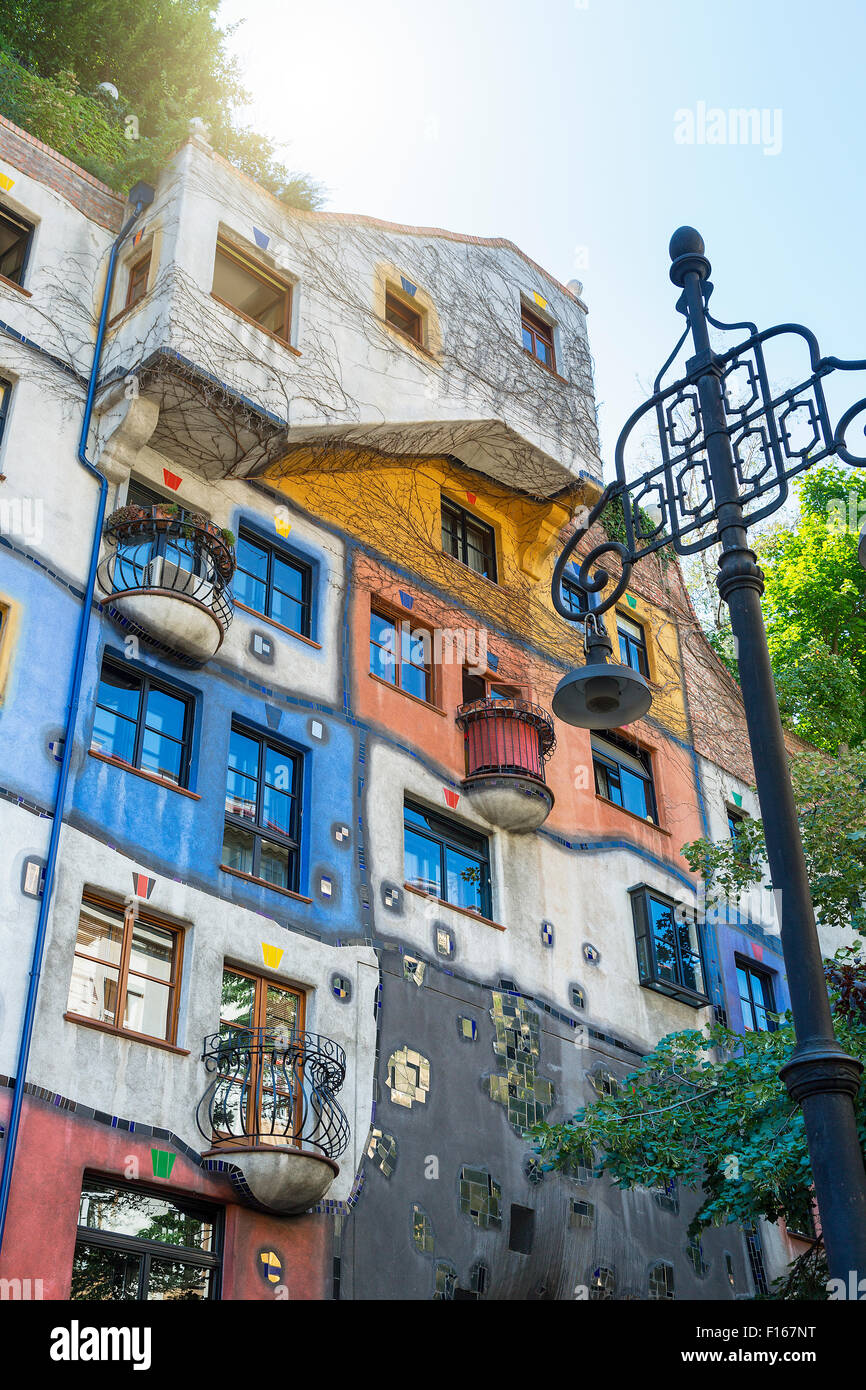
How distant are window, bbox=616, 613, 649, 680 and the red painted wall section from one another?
11739mm

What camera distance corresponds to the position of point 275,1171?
11.4 meters

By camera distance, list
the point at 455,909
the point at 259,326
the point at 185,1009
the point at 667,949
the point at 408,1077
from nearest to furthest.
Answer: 1. the point at 185,1009
2. the point at 408,1077
3. the point at 455,909
4. the point at 259,326
5. the point at 667,949

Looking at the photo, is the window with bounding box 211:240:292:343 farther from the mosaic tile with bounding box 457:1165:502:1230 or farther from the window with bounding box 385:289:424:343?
the mosaic tile with bounding box 457:1165:502:1230

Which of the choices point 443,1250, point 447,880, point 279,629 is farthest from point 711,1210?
point 279,629

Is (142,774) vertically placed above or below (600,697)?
above

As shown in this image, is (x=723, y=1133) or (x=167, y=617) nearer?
(x=723, y=1133)

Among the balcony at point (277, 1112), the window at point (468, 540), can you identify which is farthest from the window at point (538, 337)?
the balcony at point (277, 1112)

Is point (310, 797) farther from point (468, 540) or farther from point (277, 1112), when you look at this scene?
point (468, 540)

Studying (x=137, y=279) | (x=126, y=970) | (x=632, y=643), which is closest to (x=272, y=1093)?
(x=126, y=970)

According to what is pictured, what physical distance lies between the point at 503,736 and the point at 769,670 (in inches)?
396

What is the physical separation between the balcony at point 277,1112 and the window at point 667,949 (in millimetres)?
5958

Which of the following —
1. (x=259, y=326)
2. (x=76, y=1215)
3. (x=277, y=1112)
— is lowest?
(x=76, y=1215)

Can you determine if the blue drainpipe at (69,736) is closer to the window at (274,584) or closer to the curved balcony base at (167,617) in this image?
the curved balcony base at (167,617)
